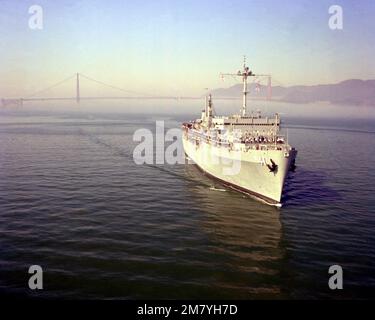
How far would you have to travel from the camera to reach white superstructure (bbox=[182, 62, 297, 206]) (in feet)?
106

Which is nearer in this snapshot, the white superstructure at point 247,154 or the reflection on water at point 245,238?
the reflection on water at point 245,238

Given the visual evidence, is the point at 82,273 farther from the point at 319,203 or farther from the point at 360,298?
the point at 319,203

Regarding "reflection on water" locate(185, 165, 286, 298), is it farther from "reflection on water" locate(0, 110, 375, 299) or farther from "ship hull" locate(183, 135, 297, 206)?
"ship hull" locate(183, 135, 297, 206)

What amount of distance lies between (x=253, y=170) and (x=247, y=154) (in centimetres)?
162

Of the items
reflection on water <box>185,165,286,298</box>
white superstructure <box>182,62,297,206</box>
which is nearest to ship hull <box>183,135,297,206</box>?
white superstructure <box>182,62,297,206</box>

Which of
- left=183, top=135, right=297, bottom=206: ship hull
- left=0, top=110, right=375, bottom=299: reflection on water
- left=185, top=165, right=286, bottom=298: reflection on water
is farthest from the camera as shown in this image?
left=183, top=135, right=297, bottom=206: ship hull

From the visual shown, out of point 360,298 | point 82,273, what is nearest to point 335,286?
point 360,298

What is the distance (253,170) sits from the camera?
34219 millimetres

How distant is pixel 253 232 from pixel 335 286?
Answer: 26.9 feet

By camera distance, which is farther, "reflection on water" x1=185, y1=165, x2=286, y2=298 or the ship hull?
the ship hull

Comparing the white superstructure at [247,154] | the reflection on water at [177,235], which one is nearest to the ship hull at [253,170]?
the white superstructure at [247,154]

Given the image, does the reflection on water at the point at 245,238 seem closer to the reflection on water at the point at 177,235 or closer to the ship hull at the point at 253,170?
the reflection on water at the point at 177,235

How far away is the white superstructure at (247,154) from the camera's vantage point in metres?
32.2
